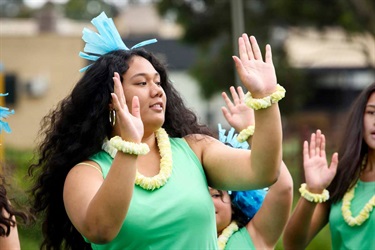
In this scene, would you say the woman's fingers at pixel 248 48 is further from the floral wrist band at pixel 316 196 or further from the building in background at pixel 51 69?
the building in background at pixel 51 69

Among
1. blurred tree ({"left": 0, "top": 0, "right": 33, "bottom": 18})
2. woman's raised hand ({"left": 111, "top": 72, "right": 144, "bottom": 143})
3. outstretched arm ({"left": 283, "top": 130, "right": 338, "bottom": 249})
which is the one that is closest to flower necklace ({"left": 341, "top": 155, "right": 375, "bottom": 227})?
outstretched arm ({"left": 283, "top": 130, "right": 338, "bottom": 249})

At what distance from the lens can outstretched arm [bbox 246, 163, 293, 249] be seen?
478cm

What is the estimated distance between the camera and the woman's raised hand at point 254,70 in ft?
12.5

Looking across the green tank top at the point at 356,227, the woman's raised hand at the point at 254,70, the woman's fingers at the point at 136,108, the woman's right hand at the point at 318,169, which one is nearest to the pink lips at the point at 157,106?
the woman's fingers at the point at 136,108

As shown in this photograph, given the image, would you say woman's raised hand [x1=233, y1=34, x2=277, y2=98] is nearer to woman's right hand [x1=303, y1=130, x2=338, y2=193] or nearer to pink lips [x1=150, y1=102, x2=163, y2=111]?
pink lips [x1=150, y1=102, x2=163, y2=111]

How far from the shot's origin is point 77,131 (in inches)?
166

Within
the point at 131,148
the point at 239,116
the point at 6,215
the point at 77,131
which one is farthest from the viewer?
the point at 6,215

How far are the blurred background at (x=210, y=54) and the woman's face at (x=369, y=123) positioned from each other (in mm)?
1943

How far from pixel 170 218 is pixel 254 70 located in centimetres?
63

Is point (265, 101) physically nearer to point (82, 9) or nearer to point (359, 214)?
point (359, 214)

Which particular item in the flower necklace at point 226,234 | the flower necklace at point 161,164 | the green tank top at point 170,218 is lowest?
the flower necklace at point 226,234

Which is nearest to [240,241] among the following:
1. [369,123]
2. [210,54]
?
[369,123]

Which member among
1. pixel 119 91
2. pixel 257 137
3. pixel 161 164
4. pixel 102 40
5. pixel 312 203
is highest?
pixel 102 40

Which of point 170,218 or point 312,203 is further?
point 312,203
